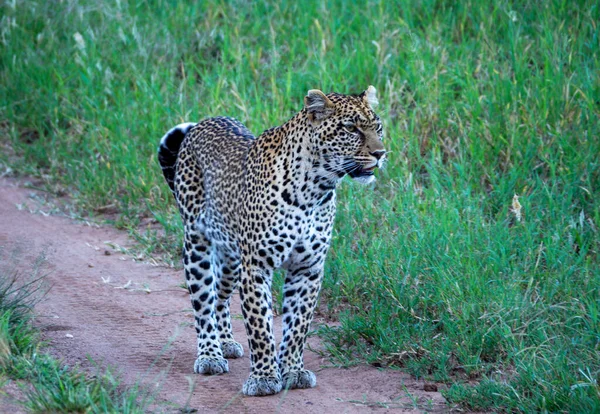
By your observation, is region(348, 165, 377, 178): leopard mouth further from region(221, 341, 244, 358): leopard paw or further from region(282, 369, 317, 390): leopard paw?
region(221, 341, 244, 358): leopard paw

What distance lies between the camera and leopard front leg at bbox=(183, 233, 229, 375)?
5801 millimetres

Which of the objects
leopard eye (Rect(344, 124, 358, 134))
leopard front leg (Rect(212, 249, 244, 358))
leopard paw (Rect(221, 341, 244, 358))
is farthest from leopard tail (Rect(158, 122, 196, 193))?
leopard eye (Rect(344, 124, 358, 134))

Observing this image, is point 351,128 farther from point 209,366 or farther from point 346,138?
point 209,366

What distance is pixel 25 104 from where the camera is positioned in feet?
32.7

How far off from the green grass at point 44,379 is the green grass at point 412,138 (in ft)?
5.40

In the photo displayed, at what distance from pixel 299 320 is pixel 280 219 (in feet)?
2.08

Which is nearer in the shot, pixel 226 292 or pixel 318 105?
pixel 318 105

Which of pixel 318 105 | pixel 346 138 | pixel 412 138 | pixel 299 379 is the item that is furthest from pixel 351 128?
pixel 412 138

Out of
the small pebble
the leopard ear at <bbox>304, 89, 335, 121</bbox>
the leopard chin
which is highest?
the leopard ear at <bbox>304, 89, 335, 121</bbox>

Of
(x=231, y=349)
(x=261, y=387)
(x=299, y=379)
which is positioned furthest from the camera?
(x=231, y=349)

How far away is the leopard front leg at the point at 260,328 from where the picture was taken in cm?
535

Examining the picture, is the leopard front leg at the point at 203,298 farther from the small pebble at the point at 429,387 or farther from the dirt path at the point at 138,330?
the small pebble at the point at 429,387

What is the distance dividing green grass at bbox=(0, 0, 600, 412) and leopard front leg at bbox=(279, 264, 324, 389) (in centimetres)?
41

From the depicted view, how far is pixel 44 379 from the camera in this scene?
4801 millimetres
